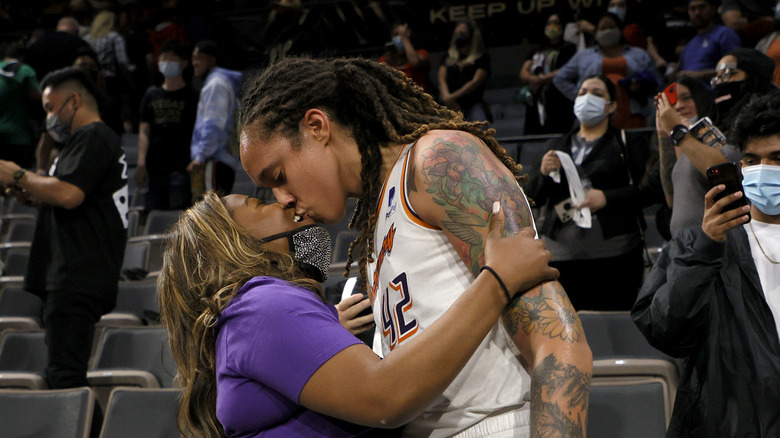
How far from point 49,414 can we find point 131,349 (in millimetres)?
795

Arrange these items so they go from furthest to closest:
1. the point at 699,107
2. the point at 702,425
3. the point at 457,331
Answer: the point at 699,107, the point at 702,425, the point at 457,331

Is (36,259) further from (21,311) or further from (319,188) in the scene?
(319,188)

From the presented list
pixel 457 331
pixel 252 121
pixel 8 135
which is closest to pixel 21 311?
pixel 8 135

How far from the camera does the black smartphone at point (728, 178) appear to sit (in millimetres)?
2188

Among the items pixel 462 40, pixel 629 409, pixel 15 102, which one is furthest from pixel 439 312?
pixel 15 102

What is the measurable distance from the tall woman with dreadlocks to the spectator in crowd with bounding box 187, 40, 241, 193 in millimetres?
4188

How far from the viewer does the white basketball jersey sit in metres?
1.44

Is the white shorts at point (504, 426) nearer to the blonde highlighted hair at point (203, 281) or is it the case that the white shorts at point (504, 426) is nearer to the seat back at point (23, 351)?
the blonde highlighted hair at point (203, 281)

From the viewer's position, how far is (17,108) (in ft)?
23.3

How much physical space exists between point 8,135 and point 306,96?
21.1ft

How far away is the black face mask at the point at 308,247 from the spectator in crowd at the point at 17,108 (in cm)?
622

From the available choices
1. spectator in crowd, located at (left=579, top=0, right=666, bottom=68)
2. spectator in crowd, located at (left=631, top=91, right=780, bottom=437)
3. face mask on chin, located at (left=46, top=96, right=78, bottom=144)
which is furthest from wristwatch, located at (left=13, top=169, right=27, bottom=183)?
spectator in crowd, located at (left=579, top=0, right=666, bottom=68)

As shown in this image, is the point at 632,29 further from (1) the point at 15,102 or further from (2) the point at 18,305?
(1) the point at 15,102

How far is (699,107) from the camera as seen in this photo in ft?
12.0
